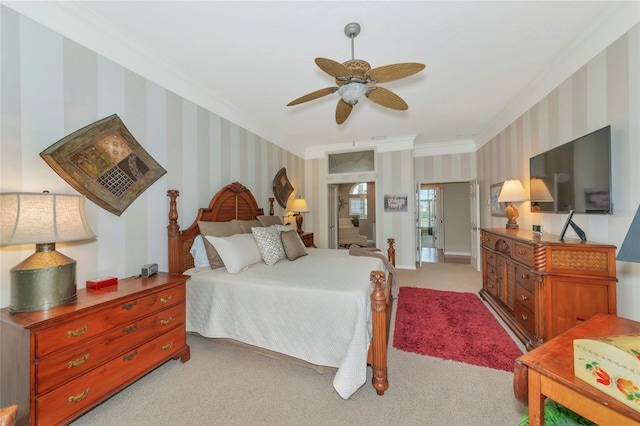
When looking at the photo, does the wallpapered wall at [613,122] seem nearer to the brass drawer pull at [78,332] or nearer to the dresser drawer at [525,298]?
the dresser drawer at [525,298]

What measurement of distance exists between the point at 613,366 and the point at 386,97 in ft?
6.94

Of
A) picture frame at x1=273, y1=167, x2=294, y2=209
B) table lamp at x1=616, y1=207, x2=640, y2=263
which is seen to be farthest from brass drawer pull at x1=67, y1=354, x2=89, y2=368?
picture frame at x1=273, y1=167, x2=294, y2=209

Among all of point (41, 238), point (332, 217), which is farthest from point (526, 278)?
point (332, 217)

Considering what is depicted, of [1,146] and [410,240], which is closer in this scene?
[1,146]

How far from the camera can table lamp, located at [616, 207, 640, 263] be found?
0.93 m

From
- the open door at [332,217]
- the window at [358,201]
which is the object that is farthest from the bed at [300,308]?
the window at [358,201]

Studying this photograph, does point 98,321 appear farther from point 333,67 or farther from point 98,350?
point 333,67

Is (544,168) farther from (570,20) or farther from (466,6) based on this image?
(466,6)

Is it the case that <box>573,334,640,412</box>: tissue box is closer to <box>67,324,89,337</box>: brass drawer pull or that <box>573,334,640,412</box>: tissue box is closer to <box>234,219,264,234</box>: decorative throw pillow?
<box>67,324,89,337</box>: brass drawer pull

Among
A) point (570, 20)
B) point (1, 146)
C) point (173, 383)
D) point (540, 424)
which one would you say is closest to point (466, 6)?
point (570, 20)

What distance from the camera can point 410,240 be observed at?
5305 mm

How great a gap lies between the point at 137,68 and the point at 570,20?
3817 millimetres

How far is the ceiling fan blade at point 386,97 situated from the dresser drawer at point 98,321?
2405 millimetres

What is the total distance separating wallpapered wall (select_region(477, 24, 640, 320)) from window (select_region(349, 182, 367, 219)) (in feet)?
25.9
